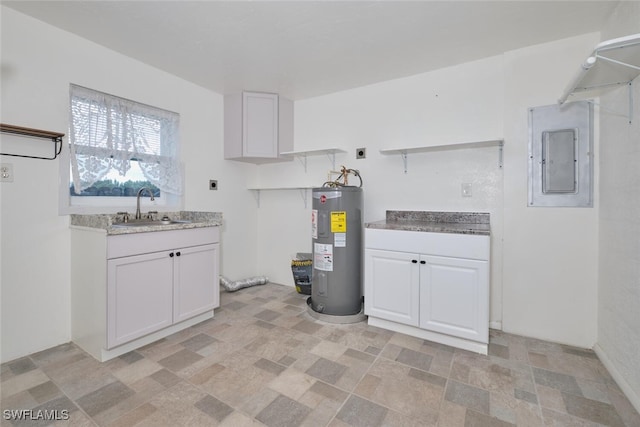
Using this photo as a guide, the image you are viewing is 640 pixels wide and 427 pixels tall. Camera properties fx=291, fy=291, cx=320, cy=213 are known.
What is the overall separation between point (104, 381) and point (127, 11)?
234cm

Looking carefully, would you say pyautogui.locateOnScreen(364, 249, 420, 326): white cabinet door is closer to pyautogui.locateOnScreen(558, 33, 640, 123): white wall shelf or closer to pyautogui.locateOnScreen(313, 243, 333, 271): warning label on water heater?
pyautogui.locateOnScreen(313, 243, 333, 271): warning label on water heater

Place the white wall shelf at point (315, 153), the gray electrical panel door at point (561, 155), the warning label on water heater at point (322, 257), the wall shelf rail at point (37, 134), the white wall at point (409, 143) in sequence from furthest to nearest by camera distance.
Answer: the white wall shelf at point (315, 153)
the warning label on water heater at point (322, 257)
the white wall at point (409, 143)
the gray electrical panel door at point (561, 155)
the wall shelf rail at point (37, 134)

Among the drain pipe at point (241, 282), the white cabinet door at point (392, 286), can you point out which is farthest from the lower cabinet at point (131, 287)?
the white cabinet door at point (392, 286)

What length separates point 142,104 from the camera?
2650mm

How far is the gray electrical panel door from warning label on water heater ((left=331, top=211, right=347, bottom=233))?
1.48 m

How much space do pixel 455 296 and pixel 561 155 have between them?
1344 millimetres

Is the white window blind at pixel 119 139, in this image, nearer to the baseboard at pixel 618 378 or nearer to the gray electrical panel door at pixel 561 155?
the gray electrical panel door at pixel 561 155

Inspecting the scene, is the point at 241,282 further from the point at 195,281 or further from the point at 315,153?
the point at 315,153

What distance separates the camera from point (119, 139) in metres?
2.49

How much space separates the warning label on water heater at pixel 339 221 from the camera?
256 cm

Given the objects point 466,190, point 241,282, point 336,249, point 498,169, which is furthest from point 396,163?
point 241,282

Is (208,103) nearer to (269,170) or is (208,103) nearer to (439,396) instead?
(269,170)

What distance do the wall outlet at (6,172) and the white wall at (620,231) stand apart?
3.79 meters

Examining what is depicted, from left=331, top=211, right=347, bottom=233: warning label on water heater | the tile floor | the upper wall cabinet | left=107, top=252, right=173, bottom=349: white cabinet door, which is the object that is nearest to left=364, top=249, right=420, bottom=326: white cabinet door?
the tile floor
